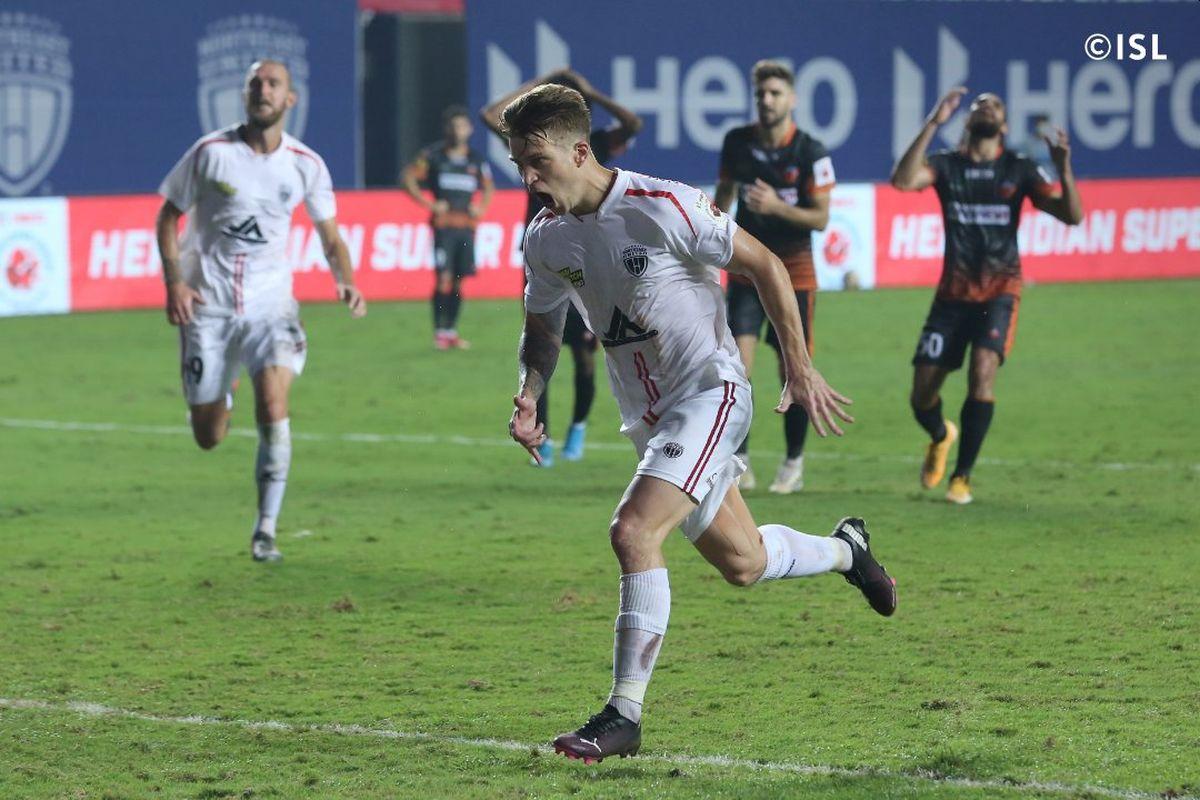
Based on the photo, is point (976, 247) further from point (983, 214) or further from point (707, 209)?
point (707, 209)

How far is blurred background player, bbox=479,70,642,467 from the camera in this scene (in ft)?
37.9

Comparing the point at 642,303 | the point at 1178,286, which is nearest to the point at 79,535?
the point at 642,303

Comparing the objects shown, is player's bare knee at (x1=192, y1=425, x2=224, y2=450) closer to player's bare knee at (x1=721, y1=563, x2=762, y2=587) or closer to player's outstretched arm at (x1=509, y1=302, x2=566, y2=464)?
player's outstretched arm at (x1=509, y1=302, x2=566, y2=464)

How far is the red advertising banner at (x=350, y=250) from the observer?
72.1ft

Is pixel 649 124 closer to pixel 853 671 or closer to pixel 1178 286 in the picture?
pixel 1178 286

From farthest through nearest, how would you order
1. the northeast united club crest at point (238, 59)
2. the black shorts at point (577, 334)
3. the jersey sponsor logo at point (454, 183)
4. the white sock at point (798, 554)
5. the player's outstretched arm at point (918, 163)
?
1. the northeast united club crest at point (238, 59)
2. the jersey sponsor logo at point (454, 183)
3. the black shorts at point (577, 334)
4. the player's outstretched arm at point (918, 163)
5. the white sock at point (798, 554)

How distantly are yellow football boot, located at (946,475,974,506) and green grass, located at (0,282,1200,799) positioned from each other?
152 mm

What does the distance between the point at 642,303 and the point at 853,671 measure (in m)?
1.73

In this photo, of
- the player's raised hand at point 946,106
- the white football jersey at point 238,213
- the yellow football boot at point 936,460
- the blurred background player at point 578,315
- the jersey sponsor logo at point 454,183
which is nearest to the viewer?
the white football jersey at point 238,213

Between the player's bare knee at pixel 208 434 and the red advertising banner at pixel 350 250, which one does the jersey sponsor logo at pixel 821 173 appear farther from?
the red advertising banner at pixel 350 250

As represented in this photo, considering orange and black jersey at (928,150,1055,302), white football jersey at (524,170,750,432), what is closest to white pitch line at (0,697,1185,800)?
white football jersey at (524,170,750,432)

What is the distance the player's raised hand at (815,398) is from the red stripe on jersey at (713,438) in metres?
0.26

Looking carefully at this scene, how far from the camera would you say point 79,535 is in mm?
10164

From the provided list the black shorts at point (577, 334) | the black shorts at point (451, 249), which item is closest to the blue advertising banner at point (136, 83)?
the black shorts at point (451, 249)
